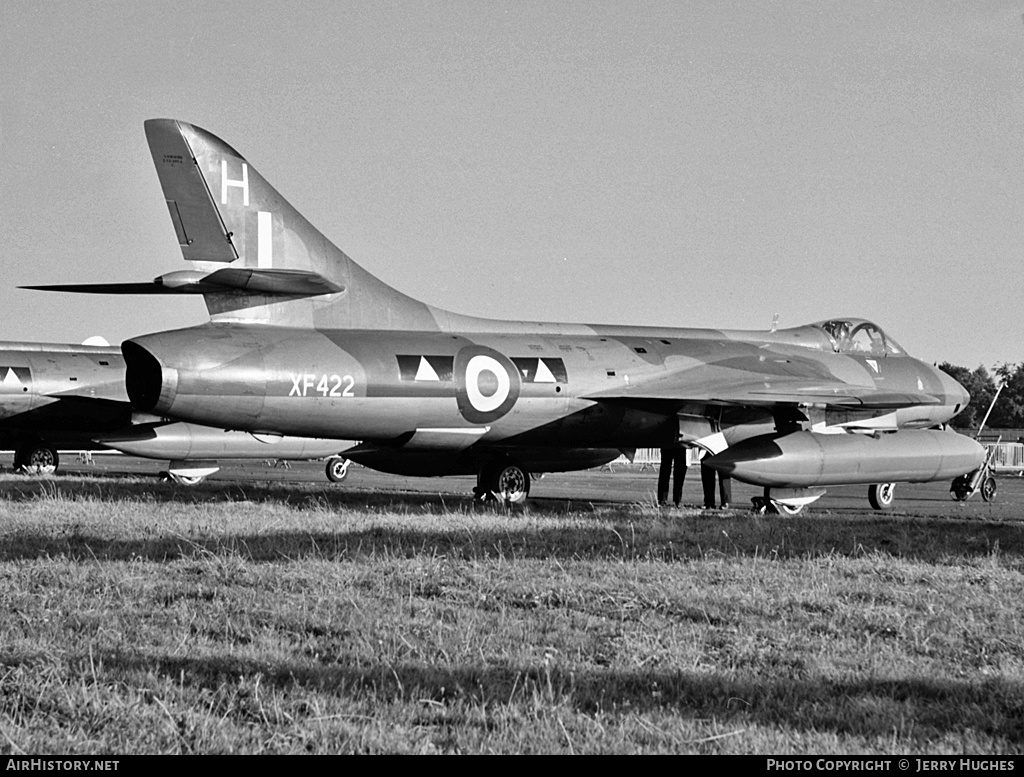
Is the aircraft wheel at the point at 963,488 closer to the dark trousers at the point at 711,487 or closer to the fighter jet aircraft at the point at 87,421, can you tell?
the dark trousers at the point at 711,487

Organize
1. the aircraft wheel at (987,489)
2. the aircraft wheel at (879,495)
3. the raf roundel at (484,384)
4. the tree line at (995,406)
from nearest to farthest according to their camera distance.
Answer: the raf roundel at (484,384) < the aircraft wheel at (879,495) < the aircraft wheel at (987,489) < the tree line at (995,406)

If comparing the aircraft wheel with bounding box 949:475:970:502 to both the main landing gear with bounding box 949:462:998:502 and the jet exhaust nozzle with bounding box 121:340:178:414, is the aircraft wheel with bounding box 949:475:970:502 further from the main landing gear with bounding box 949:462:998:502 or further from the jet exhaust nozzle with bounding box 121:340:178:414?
the jet exhaust nozzle with bounding box 121:340:178:414

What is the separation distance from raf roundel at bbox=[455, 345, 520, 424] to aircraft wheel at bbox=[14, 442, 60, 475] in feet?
50.0

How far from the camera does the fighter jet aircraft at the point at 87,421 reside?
2361 cm

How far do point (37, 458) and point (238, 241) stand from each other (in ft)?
50.6

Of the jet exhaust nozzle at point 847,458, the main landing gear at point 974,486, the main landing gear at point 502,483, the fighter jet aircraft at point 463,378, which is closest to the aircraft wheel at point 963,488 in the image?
the main landing gear at point 974,486

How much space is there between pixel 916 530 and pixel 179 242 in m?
9.69

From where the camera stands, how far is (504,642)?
601 centimetres

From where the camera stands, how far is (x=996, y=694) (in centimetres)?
502

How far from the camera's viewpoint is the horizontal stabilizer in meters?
13.5

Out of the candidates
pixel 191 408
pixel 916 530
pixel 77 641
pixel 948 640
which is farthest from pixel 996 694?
pixel 191 408

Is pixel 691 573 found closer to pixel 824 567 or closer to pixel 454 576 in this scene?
pixel 824 567

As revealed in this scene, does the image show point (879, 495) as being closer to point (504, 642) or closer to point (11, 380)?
point (504, 642)

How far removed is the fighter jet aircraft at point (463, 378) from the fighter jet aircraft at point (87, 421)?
6672 mm
